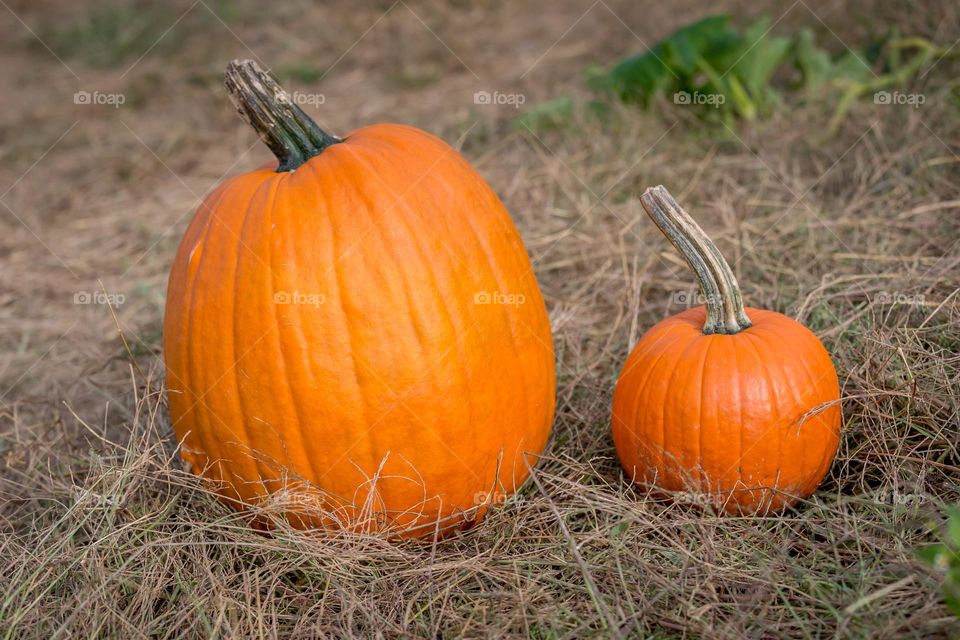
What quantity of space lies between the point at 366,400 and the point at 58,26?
8129 mm

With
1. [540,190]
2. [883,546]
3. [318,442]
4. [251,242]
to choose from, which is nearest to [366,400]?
[318,442]

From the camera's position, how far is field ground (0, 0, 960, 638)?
1.67m

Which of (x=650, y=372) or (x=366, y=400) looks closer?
(x=366, y=400)

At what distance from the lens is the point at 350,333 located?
5.76ft

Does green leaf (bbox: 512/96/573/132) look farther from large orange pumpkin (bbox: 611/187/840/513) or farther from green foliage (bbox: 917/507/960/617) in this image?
green foliage (bbox: 917/507/960/617)

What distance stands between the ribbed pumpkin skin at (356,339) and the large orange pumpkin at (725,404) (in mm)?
331

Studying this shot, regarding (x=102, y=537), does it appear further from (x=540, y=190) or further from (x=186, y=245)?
(x=540, y=190)

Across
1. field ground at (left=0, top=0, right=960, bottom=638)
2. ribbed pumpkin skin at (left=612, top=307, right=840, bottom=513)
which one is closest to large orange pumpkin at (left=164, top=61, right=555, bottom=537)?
field ground at (left=0, top=0, right=960, bottom=638)

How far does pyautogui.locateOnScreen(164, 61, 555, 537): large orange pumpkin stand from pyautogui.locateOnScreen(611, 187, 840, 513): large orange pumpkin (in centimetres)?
33

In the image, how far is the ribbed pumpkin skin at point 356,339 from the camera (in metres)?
1.76

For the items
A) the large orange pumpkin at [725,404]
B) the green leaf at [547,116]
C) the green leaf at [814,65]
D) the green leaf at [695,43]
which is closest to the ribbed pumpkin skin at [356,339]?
the large orange pumpkin at [725,404]

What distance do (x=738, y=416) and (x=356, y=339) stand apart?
2.97 ft

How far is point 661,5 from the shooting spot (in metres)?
5.66

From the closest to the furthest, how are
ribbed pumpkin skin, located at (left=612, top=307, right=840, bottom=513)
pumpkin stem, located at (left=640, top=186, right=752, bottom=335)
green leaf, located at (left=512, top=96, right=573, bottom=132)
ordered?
ribbed pumpkin skin, located at (left=612, top=307, right=840, bottom=513)
pumpkin stem, located at (left=640, top=186, right=752, bottom=335)
green leaf, located at (left=512, top=96, right=573, bottom=132)
